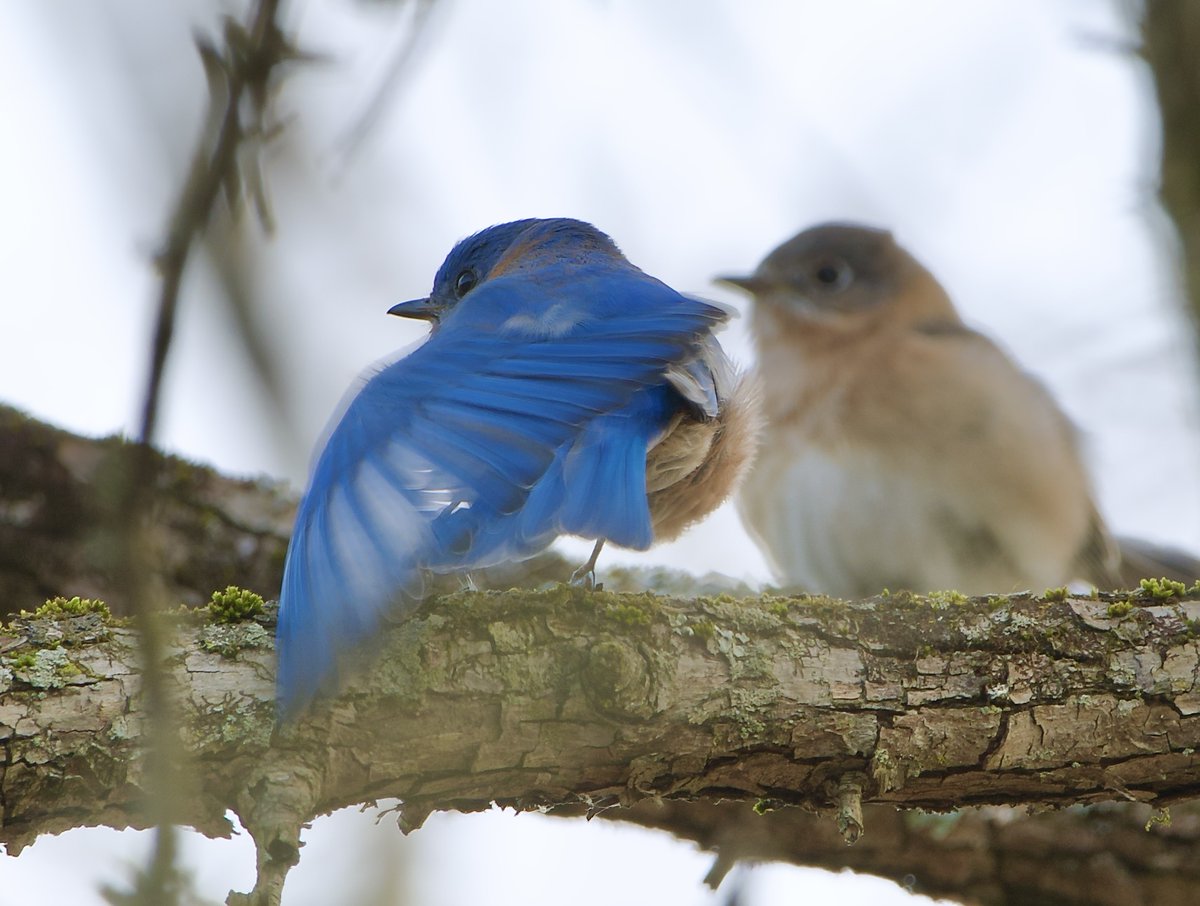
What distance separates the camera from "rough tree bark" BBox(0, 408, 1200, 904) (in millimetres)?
2547

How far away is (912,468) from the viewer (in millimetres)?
5930

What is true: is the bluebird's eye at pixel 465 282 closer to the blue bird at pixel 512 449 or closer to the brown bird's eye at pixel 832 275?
the blue bird at pixel 512 449

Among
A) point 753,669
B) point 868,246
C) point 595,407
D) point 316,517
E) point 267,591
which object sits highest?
point 868,246

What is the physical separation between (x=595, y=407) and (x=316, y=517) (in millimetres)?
702

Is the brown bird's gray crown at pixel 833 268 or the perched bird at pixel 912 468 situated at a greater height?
the brown bird's gray crown at pixel 833 268

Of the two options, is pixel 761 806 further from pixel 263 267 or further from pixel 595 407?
pixel 263 267

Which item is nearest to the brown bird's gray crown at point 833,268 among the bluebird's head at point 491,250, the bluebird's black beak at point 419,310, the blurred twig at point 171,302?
the bluebird's head at point 491,250

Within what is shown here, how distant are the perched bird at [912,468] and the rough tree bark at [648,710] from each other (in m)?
2.97

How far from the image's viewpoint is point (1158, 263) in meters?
4.50

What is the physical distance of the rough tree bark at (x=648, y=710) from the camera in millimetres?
2547

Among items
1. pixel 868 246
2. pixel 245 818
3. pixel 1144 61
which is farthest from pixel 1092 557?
pixel 245 818

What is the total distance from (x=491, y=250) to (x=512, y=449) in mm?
1813

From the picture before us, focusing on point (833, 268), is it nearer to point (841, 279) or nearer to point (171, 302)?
point (841, 279)

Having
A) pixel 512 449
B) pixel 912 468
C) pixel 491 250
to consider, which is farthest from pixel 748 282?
pixel 512 449
